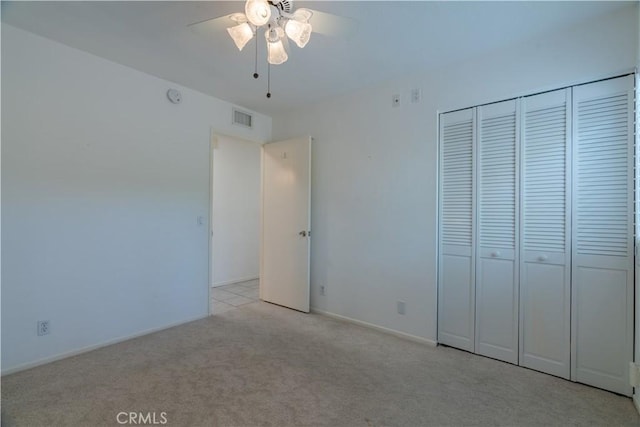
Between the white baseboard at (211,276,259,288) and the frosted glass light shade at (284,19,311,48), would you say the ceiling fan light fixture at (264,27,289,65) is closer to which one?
the frosted glass light shade at (284,19,311,48)

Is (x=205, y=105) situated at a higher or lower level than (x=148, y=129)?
higher

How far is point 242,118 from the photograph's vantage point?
3785 millimetres

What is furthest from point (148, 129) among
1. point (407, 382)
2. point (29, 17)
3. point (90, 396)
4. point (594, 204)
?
point (594, 204)

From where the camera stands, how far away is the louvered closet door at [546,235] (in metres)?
2.14

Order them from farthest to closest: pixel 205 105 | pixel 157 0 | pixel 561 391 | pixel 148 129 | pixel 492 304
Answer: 1. pixel 205 105
2. pixel 148 129
3. pixel 492 304
4. pixel 561 391
5. pixel 157 0

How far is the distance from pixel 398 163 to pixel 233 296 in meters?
2.97

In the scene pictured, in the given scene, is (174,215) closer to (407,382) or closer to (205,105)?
(205,105)

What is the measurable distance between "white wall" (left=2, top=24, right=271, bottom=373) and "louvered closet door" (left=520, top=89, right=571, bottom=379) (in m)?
3.11

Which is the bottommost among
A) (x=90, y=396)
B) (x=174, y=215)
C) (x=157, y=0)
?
(x=90, y=396)

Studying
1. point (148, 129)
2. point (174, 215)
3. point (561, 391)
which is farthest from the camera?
point (174, 215)

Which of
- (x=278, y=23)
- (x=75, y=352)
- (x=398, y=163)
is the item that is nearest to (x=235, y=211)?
(x=75, y=352)

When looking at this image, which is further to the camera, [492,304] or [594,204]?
[492,304]

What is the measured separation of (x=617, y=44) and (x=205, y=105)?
3.55m

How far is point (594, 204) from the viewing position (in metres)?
2.04
